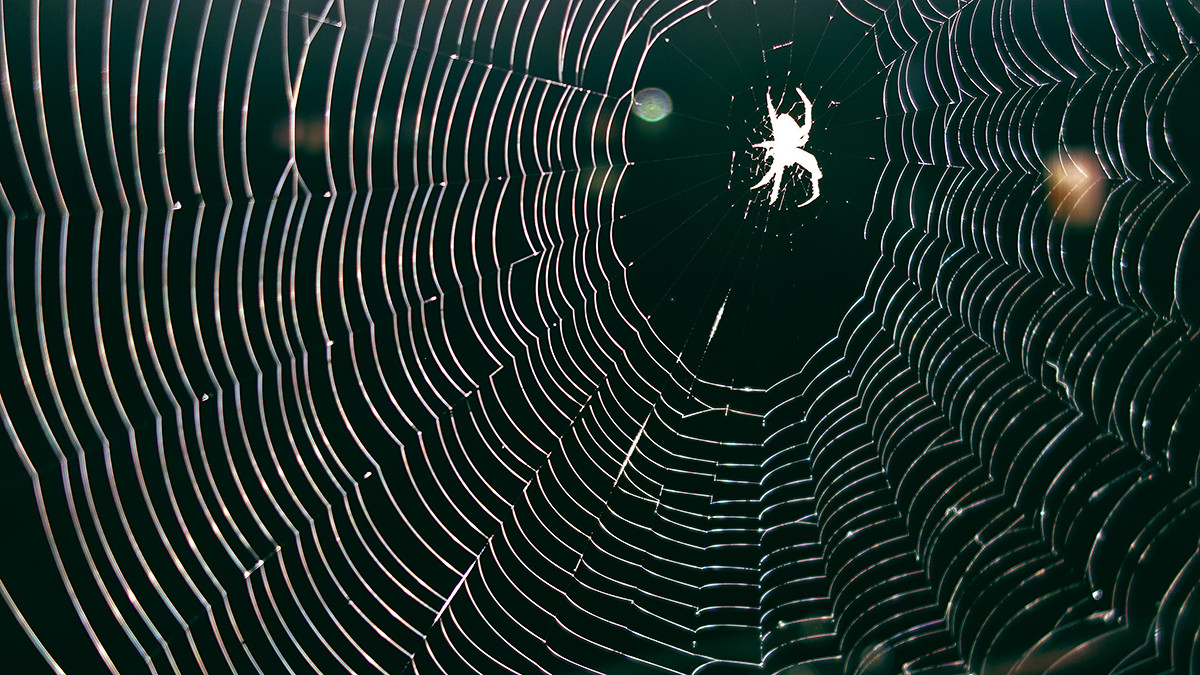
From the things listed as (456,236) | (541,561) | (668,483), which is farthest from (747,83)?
(541,561)

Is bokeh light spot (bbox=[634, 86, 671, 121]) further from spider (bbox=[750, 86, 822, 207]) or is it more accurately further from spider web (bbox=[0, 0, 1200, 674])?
spider (bbox=[750, 86, 822, 207])

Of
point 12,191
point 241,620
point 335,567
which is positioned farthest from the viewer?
point 241,620

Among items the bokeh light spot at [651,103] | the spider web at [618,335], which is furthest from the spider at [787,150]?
the bokeh light spot at [651,103]

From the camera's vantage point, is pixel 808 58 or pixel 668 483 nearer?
pixel 668 483

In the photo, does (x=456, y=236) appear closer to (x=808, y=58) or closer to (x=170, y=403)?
(x=170, y=403)

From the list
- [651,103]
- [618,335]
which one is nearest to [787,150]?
[651,103]

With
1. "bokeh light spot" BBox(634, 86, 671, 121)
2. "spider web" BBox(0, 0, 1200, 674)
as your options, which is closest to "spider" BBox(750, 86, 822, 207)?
"spider web" BBox(0, 0, 1200, 674)

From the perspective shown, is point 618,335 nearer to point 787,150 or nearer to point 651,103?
point 651,103

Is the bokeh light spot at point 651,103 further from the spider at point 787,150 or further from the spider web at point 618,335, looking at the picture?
the spider at point 787,150
